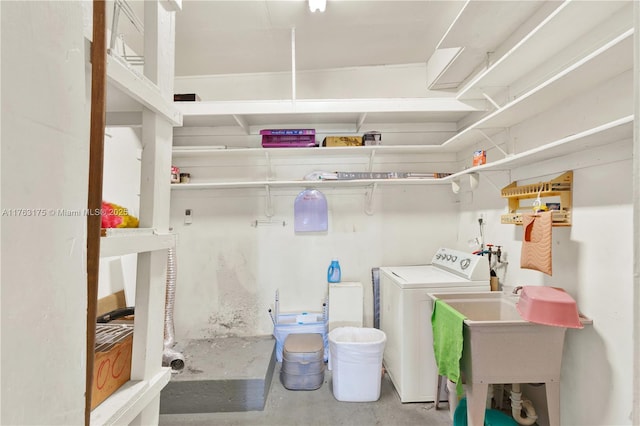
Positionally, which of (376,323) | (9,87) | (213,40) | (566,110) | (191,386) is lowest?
(191,386)

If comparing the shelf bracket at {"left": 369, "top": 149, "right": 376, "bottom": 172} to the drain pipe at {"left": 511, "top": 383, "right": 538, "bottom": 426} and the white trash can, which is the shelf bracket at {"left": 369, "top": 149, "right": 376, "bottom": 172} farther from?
the drain pipe at {"left": 511, "top": 383, "right": 538, "bottom": 426}

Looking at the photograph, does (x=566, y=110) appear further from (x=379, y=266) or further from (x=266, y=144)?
(x=266, y=144)

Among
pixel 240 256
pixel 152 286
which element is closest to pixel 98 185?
pixel 152 286

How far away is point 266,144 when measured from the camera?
2.53m

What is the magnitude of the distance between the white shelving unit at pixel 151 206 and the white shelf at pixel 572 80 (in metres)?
1.42

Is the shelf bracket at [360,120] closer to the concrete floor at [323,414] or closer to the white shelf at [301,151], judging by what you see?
the white shelf at [301,151]

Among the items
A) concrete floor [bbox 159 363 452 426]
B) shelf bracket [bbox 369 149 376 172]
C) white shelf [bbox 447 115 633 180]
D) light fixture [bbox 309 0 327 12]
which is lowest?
concrete floor [bbox 159 363 452 426]

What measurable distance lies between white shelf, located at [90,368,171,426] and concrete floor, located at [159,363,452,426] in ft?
4.90

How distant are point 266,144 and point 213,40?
0.88 m

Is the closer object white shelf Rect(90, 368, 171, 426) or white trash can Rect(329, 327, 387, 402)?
white shelf Rect(90, 368, 171, 426)

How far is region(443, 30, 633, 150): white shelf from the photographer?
1051mm

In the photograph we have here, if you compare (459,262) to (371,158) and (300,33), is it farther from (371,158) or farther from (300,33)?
(300,33)

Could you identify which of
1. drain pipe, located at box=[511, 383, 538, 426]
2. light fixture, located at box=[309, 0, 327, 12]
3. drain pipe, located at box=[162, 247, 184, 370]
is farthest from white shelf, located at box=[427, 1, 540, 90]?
drain pipe, located at box=[162, 247, 184, 370]

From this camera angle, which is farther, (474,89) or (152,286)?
(474,89)
